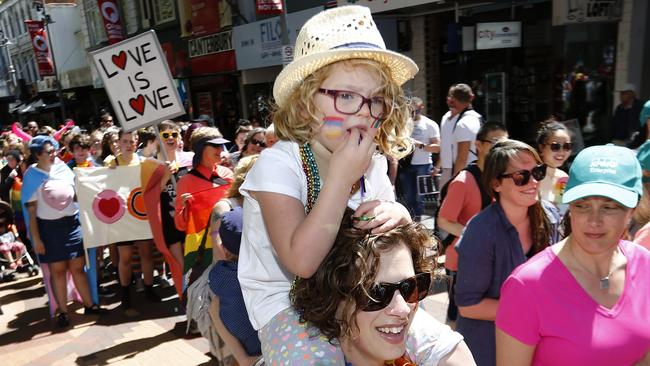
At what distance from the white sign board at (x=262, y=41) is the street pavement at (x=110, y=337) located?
7.31 m

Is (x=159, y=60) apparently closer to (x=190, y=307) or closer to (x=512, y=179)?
(x=190, y=307)

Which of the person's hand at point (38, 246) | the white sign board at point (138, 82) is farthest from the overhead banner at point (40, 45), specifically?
the white sign board at point (138, 82)

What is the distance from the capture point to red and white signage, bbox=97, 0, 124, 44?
71.1 feet

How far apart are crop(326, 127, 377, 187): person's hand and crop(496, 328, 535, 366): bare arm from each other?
100cm

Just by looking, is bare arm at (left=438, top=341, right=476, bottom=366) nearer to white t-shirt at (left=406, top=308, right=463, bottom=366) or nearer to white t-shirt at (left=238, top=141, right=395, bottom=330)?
white t-shirt at (left=406, top=308, right=463, bottom=366)

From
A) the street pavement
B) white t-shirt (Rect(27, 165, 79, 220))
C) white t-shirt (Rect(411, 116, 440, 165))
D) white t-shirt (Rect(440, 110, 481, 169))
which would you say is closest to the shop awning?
the street pavement

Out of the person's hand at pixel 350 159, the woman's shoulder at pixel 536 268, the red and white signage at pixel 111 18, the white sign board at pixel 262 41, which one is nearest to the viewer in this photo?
the person's hand at pixel 350 159

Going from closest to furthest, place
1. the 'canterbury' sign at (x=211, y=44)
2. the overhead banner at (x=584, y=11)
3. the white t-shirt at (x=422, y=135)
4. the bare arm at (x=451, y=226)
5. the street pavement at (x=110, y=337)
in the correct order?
1. the bare arm at (x=451, y=226)
2. the street pavement at (x=110, y=337)
3. the white t-shirt at (x=422, y=135)
4. the overhead banner at (x=584, y=11)
5. the 'canterbury' sign at (x=211, y=44)

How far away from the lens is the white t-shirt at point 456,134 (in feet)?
19.1

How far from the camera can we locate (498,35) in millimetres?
9695

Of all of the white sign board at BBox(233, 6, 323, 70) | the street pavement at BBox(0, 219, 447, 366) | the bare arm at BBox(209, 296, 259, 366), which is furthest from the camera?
the white sign board at BBox(233, 6, 323, 70)

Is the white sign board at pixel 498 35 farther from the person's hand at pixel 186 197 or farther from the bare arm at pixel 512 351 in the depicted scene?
the bare arm at pixel 512 351

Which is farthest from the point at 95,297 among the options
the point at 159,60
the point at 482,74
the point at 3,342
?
the point at 482,74

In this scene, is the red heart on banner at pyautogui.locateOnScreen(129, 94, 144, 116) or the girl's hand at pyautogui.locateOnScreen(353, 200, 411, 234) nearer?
the girl's hand at pyautogui.locateOnScreen(353, 200, 411, 234)
